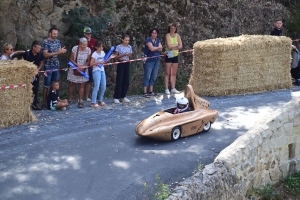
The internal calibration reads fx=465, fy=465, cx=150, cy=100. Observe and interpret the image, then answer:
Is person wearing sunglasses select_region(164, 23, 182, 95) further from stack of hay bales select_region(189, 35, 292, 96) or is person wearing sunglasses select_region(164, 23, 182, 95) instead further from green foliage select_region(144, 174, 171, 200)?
green foliage select_region(144, 174, 171, 200)

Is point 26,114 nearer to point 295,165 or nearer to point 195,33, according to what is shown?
point 295,165

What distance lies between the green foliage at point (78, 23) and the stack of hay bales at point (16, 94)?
4.05 metres

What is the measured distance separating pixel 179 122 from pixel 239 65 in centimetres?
508

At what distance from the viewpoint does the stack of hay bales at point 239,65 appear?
537 inches

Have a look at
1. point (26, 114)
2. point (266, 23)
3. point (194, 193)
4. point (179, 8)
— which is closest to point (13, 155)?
point (26, 114)

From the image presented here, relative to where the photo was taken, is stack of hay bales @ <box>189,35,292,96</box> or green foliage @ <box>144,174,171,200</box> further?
stack of hay bales @ <box>189,35,292,96</box>

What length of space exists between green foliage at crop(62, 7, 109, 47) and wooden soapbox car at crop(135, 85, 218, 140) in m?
5.56

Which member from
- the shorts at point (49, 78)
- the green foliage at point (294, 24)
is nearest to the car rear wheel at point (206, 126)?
the shorts at point (49, 78)

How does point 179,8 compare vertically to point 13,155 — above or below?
above

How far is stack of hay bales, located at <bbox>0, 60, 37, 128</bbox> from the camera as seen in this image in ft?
34.0

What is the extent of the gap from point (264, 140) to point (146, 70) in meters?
5.53

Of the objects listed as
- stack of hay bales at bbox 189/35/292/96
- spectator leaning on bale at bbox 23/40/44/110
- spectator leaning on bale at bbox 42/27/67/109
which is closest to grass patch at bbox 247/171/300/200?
stack of hay bales at bbox 189/35/292/96

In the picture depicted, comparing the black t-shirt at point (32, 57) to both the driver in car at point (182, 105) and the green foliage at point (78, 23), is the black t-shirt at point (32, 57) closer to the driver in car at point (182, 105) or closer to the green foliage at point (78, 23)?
the green foliage at point (78, 23)

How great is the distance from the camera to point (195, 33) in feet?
59.9
